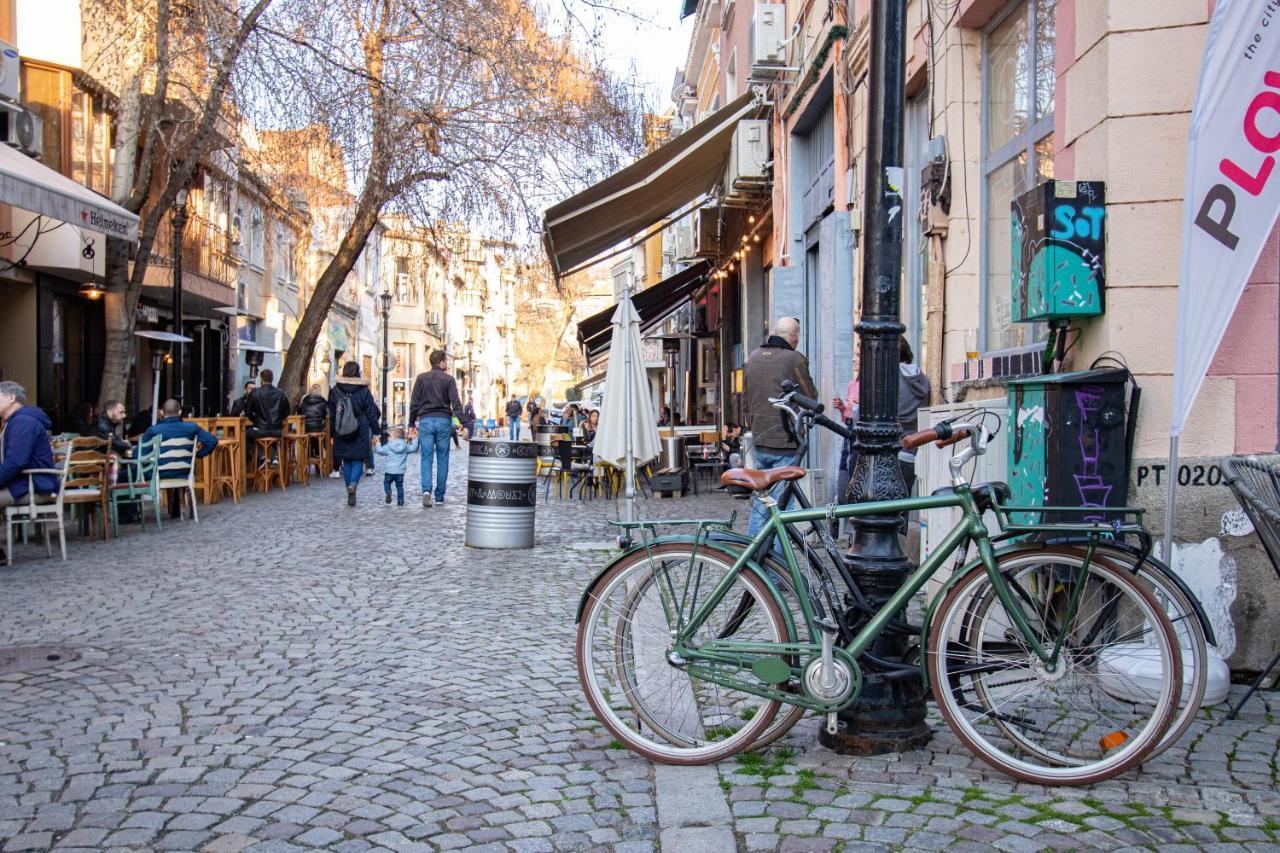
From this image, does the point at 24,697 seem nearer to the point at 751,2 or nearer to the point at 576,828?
the point at 576,828

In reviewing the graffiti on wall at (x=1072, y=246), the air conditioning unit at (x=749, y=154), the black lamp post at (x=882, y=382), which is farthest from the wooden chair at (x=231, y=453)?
the black lamp post at (x=882, y=382)

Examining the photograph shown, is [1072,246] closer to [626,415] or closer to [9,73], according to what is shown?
[626,415]

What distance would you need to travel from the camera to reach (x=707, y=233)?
2200 cm

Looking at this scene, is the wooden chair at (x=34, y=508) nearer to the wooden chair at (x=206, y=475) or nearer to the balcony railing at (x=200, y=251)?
the wooden chair at (x=206, y=475)

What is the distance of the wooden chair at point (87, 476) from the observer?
953cm

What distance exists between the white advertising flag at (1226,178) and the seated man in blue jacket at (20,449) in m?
8.02

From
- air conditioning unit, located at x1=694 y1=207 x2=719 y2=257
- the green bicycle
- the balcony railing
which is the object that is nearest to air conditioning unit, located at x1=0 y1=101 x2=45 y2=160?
the balcony railing

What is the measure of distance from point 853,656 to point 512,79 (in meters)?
12.5

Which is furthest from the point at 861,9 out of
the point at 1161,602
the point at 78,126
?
the point at 78,126

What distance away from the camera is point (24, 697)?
15.9 ft

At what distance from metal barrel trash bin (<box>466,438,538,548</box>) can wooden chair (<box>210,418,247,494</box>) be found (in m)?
5.91

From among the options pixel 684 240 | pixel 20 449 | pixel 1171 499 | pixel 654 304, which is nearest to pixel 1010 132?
pixel 1171 499

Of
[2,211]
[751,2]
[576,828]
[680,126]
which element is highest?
[680,126]

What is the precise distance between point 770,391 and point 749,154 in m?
7.42
